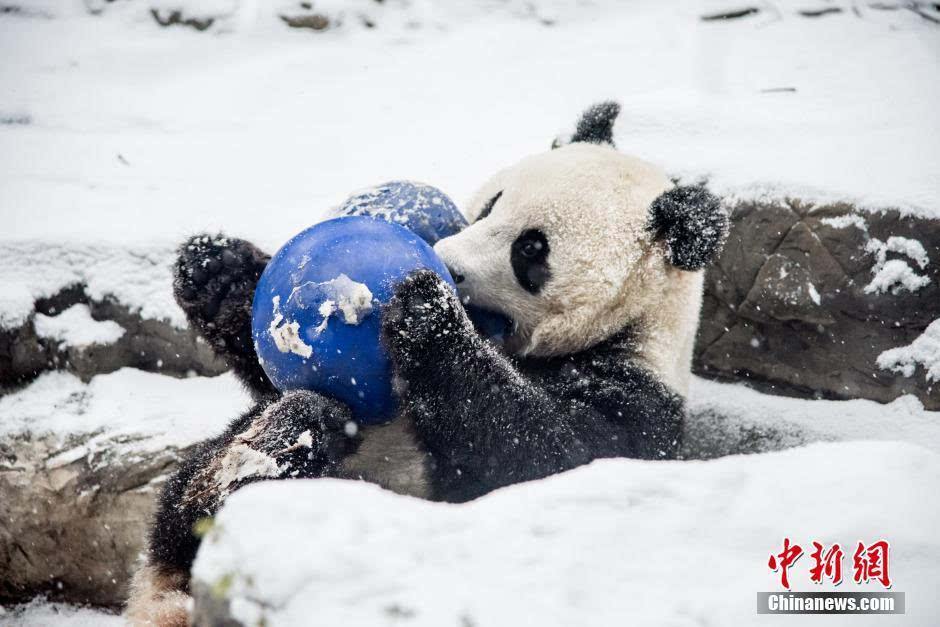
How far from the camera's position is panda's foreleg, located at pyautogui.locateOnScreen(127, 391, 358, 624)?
6.98 feet

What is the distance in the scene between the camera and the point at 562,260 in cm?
264

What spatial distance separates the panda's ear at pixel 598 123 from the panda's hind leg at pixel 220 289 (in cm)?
145

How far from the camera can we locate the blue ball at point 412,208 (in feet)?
9.27

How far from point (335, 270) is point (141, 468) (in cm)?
172

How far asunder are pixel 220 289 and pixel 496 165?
7.45 feet

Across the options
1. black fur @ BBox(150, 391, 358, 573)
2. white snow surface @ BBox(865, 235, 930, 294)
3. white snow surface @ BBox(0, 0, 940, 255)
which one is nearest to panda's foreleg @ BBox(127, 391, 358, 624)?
black fur @ BBox(150, 391, 358, 573)

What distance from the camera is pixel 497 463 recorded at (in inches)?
90.4

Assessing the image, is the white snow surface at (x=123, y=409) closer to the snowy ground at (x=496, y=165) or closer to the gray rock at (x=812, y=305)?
the snowy ground at (x=496, y=165)

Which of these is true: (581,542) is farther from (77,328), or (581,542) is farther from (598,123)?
(77,328)

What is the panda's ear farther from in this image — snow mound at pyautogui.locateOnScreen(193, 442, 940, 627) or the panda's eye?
snow mound at pyautogui.locateOnScreen(193, 442, 940, 627)

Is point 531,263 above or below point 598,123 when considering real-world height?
below

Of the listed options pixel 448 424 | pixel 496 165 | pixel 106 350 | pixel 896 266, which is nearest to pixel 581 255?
pixel 448 424

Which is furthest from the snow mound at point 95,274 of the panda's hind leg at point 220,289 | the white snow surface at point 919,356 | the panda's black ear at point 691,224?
the white snow surface at point 919,356

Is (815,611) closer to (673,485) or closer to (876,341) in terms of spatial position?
(673,485)
